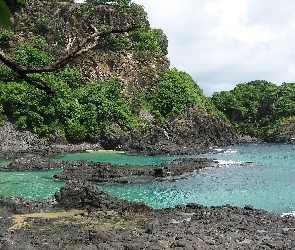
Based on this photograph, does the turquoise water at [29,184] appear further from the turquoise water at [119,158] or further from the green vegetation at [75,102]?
the green vegetation at [75,102]

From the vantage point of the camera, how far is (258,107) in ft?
358

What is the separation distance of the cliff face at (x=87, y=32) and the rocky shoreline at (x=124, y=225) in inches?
2259

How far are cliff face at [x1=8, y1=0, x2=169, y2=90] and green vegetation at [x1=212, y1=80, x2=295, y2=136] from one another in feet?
95.6

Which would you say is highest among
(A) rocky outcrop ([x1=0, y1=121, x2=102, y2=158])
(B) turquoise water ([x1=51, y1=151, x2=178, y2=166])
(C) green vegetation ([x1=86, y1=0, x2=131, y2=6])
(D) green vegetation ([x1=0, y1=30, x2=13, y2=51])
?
(C) green vegetation ([x1=86, y1=0, x2=131, y2=6])

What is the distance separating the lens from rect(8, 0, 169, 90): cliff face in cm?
8188

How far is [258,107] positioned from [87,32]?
52.8 meters

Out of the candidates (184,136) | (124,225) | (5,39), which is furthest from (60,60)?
(5,39)

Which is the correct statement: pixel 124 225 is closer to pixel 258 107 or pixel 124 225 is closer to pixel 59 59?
pixel 59 59

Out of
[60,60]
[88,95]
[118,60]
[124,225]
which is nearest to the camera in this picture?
[60,60]

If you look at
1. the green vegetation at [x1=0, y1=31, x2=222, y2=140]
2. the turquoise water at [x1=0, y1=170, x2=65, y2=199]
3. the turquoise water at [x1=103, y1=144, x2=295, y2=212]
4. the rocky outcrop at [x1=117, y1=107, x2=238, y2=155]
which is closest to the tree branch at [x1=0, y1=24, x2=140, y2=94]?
the turquoise water at [x1=103, y1=144, x2=295, y2=212]

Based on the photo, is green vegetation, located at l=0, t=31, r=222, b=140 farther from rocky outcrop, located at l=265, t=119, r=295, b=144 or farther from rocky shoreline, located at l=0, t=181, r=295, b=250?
rocky shoreline, located at l=0, t=181, r=295, b=250

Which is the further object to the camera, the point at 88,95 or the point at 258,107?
the point at 258,107

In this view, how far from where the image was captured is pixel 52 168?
44625 millimetres

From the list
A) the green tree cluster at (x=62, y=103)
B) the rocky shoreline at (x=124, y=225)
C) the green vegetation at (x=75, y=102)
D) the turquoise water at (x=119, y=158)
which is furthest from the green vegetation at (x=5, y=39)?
the rocky shoreline at (x=124, y=225)
